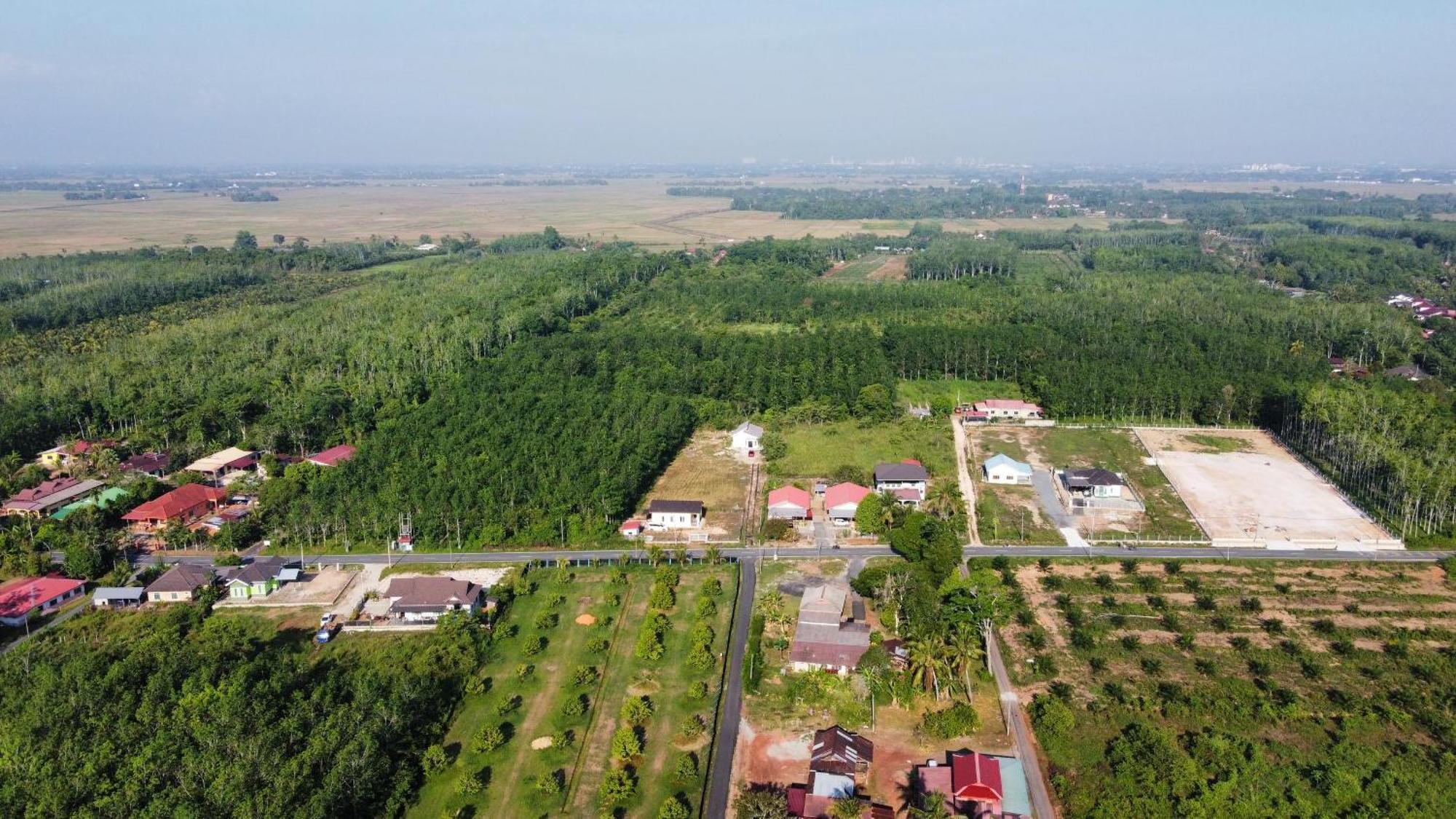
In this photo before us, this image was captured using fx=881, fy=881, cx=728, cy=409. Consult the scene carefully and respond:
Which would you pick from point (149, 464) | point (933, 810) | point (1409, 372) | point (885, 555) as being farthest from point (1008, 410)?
point (149, 464)

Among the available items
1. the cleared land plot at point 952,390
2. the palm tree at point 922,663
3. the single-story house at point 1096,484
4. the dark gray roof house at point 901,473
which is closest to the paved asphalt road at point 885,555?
the single-story house at point 1096,484

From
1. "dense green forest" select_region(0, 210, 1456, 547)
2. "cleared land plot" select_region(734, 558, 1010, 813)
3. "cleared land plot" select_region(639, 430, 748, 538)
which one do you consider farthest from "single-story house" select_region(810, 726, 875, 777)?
"dense green forest" select_region(0, 210, 1456, 547)

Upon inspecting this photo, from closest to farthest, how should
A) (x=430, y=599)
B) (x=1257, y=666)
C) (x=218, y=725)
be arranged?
1. (x=218, y=725)
2. (x=1257, y=666)
3. (x=430, y=599)

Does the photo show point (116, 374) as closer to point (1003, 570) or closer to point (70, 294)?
point (70, 294)

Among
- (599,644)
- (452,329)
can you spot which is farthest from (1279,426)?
(452,329)

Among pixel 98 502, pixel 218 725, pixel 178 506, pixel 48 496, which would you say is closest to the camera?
pixel 218 725

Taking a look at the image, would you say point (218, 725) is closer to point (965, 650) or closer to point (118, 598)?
point (118, 598)
